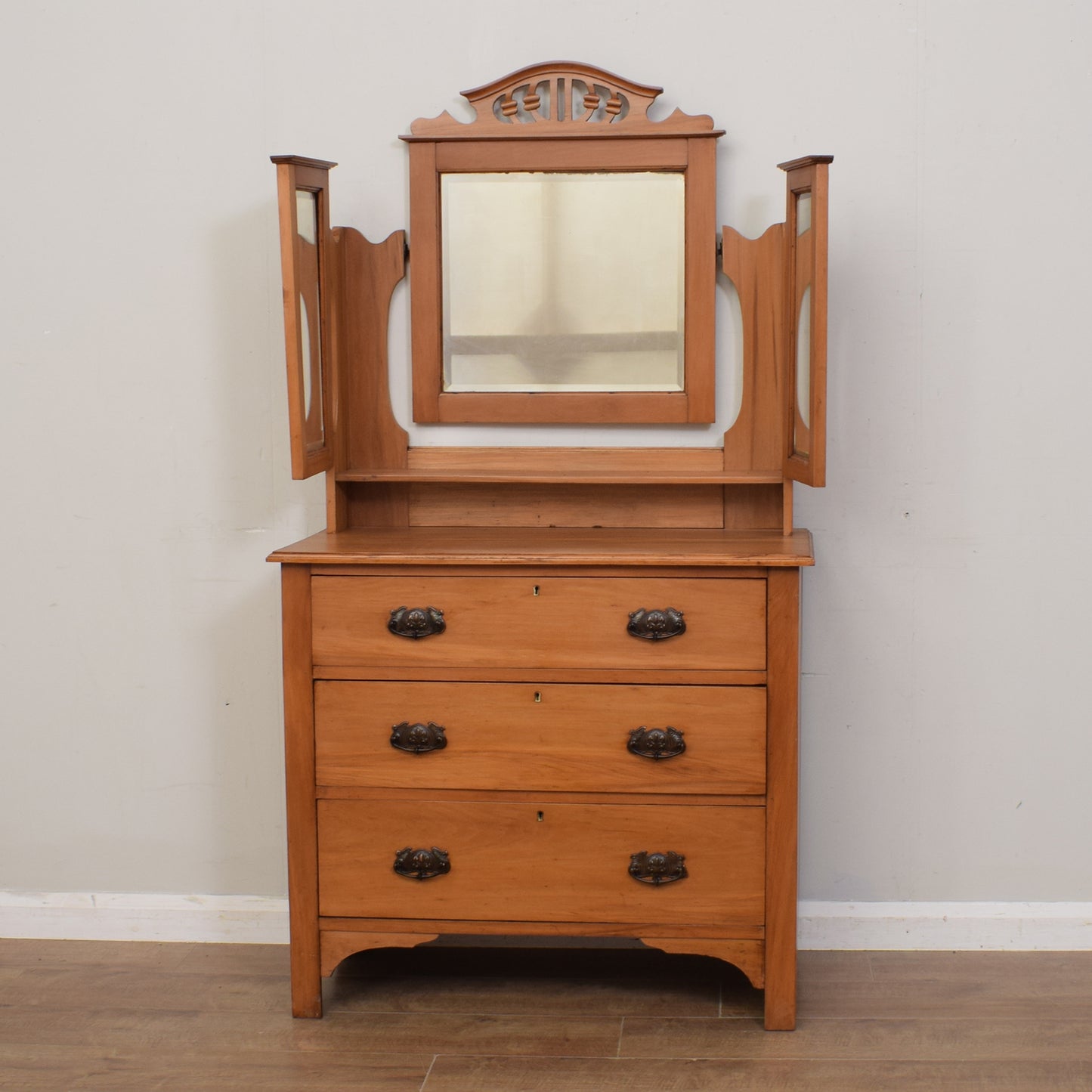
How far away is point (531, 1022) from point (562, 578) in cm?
92

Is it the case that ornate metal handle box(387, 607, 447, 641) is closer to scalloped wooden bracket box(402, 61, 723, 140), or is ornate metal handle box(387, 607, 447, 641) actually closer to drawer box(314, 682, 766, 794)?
drawer box(314, 682, 766, 794)

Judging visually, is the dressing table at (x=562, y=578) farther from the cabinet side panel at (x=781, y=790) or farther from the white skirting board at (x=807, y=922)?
the white skirting board at (x=807, y=922)

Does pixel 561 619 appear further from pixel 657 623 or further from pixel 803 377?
pixel 803 377

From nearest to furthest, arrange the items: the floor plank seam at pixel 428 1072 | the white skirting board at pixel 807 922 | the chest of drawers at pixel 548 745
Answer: the floor plank seam at pixel 428 1072 → the chest of drawers at pixel 548 745 → the white skirting board at pixel 807 922

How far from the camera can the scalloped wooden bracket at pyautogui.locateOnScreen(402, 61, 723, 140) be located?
270 centimetres

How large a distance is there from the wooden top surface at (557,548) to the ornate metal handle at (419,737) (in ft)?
1.07

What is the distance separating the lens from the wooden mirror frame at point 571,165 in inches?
106

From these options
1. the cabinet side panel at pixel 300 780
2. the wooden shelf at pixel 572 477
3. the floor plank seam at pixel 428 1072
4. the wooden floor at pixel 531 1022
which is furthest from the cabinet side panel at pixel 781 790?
the cabinet side panel at pixel 300 780

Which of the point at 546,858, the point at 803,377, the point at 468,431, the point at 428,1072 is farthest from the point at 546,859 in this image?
the point at 803,377

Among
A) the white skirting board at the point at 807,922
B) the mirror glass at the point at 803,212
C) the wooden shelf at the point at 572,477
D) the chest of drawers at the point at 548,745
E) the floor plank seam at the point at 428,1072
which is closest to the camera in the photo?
the floor plank seam at the point at 428,1072

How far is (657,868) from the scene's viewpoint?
2457 millimetres

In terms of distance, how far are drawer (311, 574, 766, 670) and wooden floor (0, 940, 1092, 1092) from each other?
2.46 ft

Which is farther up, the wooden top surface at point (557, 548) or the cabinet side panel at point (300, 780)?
the wooden top surface at point (557, 548)

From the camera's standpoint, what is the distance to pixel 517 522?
2842mm
